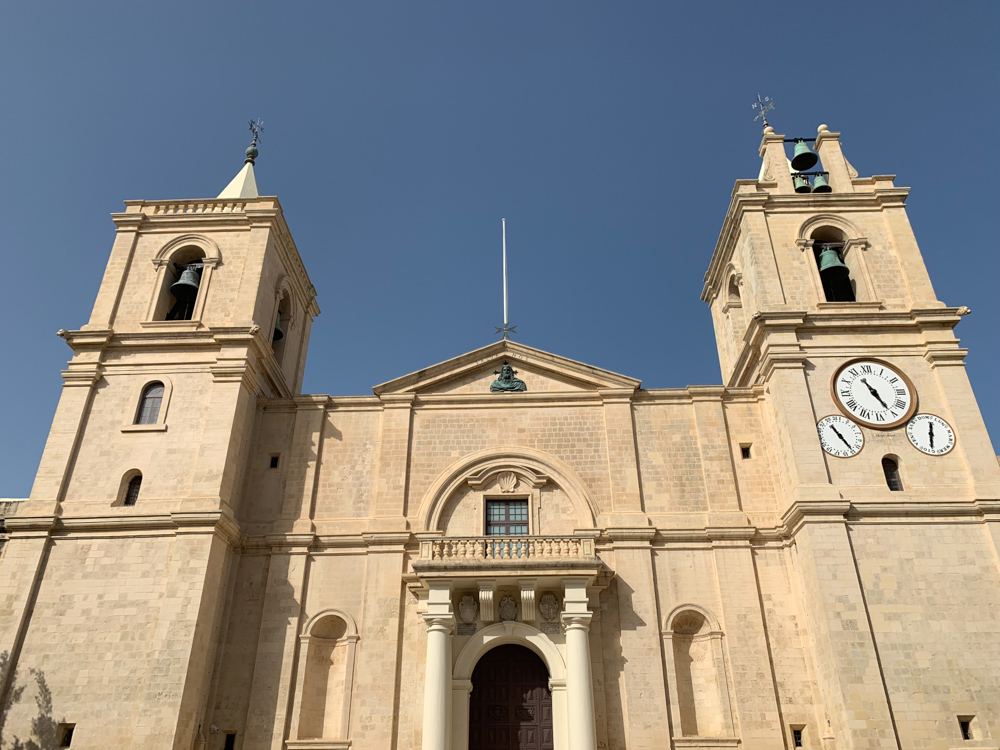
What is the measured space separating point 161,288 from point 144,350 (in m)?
2.36

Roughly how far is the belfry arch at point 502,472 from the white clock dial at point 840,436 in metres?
6.09

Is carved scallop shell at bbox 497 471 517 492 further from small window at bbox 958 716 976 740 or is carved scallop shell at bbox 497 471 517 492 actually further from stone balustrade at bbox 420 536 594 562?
small window at bbox 958 716 976 740

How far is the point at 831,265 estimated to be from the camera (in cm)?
2167

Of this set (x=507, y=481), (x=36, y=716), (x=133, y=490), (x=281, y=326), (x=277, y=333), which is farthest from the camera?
(x=281, y=326)

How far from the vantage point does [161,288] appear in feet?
73.4

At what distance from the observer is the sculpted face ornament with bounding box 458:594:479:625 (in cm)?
1803

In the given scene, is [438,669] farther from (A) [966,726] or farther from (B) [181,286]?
(B) [181,286]

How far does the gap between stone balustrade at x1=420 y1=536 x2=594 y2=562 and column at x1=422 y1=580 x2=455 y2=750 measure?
828 mm

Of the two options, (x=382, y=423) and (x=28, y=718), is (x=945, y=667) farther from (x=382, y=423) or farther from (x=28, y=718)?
(x=28, y=718)

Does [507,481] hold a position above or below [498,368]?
below

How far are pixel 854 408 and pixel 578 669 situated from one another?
9.75 meters

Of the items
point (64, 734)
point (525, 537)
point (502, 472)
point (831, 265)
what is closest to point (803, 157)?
point (831, 265)

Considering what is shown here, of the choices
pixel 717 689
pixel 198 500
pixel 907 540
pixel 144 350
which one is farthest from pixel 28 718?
pixel 907 540

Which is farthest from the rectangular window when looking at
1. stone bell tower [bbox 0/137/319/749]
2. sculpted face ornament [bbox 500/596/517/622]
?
stone bell tower [bbox 0/137/319/749]
